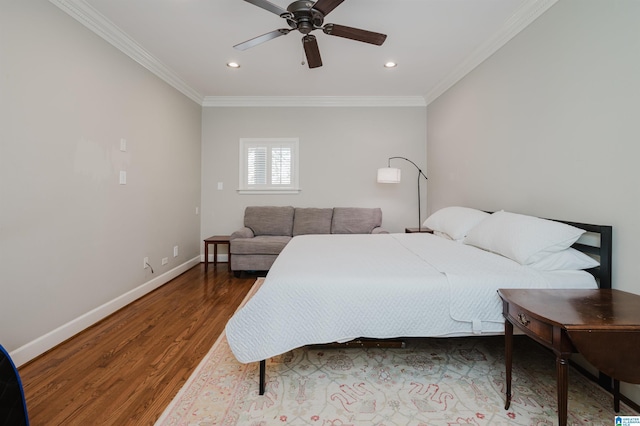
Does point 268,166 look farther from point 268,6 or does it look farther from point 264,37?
point 268,6

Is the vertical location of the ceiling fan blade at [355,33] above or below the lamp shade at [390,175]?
above

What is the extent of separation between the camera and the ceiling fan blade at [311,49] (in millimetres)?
2168

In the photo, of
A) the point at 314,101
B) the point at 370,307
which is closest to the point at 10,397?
the point at 370,307

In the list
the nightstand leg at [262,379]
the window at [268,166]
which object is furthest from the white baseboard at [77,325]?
the window at [268,166]

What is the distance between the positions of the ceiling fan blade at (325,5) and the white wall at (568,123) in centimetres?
159

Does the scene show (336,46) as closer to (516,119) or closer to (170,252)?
(516,119)

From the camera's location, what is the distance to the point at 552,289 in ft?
4.72

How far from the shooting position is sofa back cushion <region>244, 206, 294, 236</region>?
13.9ft

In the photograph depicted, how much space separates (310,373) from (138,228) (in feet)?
7.98

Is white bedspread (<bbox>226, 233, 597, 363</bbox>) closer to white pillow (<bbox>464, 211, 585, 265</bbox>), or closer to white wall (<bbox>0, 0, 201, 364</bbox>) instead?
white pillow (<bbox>464, 211, 585, 265</bbox>)

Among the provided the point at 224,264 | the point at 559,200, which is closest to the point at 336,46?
the point at 559,200

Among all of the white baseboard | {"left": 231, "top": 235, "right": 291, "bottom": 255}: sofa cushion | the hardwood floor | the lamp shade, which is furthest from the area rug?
the lamp shade

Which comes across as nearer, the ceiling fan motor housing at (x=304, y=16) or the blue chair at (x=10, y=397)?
the blue chair at (x=10, y=397)

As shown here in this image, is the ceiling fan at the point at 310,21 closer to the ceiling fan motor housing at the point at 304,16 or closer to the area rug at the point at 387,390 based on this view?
the ceiling fan motor housing at the point at 304,16
